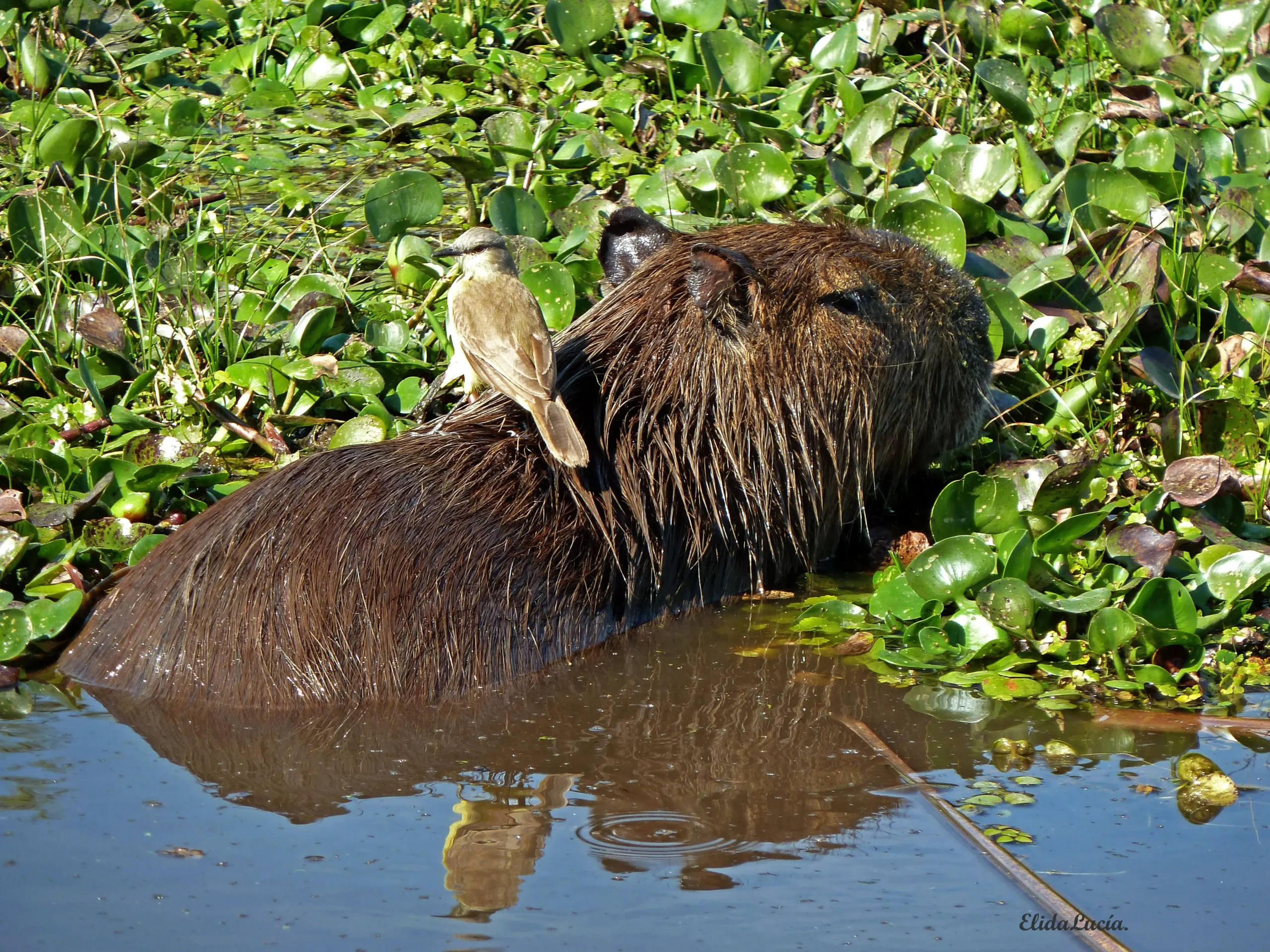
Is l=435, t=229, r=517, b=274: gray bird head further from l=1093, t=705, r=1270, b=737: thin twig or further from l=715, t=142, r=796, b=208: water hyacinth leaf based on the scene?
l=1093, t=705, r=1270, b=737: thin twig

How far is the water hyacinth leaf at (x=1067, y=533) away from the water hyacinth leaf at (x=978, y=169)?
1.70m

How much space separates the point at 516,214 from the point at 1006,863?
3.19 metres

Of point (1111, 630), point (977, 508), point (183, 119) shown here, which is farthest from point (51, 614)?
point (183, 119)

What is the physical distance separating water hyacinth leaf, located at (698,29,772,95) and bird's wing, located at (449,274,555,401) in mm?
2433

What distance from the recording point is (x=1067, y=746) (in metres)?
2.87

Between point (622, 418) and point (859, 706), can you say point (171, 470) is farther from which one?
point (859, 706)

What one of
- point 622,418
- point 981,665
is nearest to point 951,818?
point 981,665

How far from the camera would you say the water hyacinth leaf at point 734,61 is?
5578mm

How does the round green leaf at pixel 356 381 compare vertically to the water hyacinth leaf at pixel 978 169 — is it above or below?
below

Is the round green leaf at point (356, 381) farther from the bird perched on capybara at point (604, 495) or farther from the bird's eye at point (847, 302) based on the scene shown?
the bird's eye at point (847, 302)

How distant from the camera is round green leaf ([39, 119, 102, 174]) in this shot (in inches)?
190

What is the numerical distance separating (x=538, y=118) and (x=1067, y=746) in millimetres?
3915

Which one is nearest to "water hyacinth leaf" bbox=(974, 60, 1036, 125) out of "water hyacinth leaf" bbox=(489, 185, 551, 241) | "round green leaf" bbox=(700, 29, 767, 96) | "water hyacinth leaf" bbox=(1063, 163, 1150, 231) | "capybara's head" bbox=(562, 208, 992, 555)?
"water hyacinth leaf" bbox=(1063, 163, 1150, 231)

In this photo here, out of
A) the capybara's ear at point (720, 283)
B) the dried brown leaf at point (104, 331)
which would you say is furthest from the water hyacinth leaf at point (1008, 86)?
the dried brown leaf at point (104, 331)
